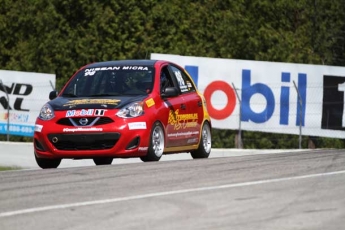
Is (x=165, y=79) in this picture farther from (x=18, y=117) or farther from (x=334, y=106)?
(x=18, y=117)

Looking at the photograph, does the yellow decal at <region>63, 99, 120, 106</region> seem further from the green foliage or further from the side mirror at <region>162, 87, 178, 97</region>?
the green foliage

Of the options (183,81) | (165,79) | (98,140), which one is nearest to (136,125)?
(98,140)

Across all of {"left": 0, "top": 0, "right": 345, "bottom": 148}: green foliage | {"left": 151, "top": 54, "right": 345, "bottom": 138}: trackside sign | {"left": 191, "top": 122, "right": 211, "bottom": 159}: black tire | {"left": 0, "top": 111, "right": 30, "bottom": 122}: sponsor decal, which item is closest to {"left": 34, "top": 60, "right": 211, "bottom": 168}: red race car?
{"left": 191, "top": 122, "right": 211, "bottom": 159}: black tire

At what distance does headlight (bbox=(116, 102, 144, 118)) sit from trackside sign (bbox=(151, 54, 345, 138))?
8594 mm

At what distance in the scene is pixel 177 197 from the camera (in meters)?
9.51

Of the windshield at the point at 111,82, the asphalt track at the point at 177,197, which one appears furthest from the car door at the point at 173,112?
the asphalt track at the point at 177,197

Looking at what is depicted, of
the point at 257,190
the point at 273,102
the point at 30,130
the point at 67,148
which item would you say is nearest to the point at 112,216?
the point at 257,190

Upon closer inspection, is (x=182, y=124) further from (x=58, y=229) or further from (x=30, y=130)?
(x=30, y=130)

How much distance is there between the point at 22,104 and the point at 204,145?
414 inches

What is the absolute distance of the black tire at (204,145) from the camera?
1667 cm

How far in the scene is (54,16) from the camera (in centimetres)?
3997

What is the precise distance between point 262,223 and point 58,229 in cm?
145

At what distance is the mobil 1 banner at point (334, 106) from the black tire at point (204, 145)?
7218 millimetres

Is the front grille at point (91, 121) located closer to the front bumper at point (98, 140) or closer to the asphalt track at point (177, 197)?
the front bumper at point (98, 140)
